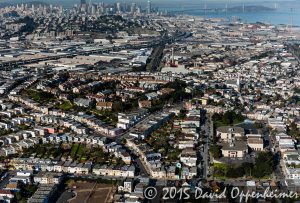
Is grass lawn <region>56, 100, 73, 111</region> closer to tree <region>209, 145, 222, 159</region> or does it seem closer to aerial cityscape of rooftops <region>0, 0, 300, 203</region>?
aerial cityscape of rooftops <region>0, 0, 300, 203</region>

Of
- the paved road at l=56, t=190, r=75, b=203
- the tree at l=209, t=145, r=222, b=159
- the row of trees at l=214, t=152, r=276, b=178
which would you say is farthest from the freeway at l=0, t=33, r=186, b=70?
the row of trees at l=214, t=152, r=276, b=178

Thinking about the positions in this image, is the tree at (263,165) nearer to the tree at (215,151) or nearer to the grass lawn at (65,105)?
the tree at (215,151)

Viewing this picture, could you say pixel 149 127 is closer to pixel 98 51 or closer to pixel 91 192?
pixel 91 192

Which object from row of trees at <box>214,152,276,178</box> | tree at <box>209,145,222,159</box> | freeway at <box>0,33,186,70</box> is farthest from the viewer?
freeway at <box>0,33,186,70</box>

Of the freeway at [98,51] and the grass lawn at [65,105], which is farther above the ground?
the freeway at [98,51]

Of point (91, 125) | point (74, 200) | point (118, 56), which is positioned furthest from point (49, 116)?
point (118, 56)

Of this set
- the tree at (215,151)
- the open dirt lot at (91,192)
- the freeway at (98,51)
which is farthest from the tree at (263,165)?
the freeway at (98,51)

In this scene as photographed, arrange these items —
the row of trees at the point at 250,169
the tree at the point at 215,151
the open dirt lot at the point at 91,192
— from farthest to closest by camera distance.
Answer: the tree at the point at 215,151
the row of trees at the point at 250,169
the open dirt lot at the point at 91,192

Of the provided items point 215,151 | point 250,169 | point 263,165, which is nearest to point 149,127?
point 215,151

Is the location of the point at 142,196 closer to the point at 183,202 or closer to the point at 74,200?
the point at 183,202
